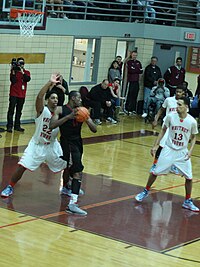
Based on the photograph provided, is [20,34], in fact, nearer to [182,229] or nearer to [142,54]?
[142,54]

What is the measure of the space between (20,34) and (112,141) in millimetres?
3866

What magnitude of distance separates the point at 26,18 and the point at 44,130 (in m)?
7.36

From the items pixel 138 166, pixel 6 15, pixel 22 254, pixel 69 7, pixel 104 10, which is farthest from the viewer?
pixel 104 10

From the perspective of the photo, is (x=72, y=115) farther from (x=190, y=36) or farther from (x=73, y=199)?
(x=190, y=36)

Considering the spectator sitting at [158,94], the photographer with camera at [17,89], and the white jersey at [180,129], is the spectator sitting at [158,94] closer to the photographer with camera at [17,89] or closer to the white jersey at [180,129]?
the photographer with camera at [17,89]

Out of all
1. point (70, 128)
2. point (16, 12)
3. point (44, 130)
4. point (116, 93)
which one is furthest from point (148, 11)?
point (70, 128)

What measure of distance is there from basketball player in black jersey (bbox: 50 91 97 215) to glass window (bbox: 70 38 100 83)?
36.3 ft

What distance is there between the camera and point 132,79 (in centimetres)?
2397

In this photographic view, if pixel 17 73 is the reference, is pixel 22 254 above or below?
below

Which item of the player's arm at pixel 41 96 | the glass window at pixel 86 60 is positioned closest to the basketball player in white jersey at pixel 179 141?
the player's arm at pixel 41 96

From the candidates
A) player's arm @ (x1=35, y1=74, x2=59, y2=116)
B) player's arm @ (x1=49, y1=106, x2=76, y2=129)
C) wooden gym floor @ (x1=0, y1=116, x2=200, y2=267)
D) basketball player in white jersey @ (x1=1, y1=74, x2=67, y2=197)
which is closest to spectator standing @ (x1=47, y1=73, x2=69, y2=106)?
wooden gym floor @ (x1=0, y1=116, x2=200, y2=267)

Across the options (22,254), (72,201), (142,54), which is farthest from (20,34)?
(22,254)

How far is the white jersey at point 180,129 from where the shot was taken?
12438 millimetres

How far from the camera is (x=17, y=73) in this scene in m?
19.0
